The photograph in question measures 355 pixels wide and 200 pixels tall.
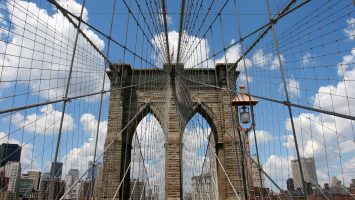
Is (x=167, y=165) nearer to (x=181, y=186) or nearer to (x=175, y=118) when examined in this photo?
(x=181, y=186)

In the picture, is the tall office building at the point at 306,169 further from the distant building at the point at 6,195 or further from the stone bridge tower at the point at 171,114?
the distant building at the point at 6,195

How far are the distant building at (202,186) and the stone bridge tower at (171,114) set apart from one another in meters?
1.48

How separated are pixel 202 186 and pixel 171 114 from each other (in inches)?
197

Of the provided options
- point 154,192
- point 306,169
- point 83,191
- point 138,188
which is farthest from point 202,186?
point 306,169

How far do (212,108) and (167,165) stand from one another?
405cm

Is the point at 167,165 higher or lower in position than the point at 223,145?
lower

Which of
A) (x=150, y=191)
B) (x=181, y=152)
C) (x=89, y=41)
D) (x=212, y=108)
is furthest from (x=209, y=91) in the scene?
(x=89, y=41)

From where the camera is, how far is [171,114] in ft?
47.9

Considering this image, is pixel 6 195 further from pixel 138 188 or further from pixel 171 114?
pixel 171 114

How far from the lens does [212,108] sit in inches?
609

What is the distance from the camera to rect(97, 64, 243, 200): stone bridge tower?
43.8 feet

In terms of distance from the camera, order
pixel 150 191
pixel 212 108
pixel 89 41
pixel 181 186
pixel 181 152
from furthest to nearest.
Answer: pixel 212 108, pixel 181 152, pixel 181 186, pixel 150 191, pixel 89 41

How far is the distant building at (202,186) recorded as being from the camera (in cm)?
1547

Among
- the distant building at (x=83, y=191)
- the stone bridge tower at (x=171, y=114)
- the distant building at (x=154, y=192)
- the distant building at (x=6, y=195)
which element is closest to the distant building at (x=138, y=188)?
the distant building at (x=154, y=192)
